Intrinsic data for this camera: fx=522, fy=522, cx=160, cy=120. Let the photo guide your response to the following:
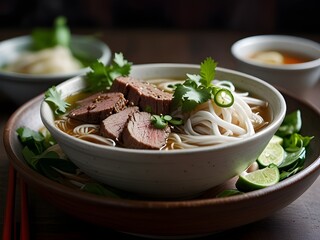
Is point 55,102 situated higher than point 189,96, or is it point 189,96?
point 189,96

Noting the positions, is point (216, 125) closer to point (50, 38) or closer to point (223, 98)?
point (223, 98)

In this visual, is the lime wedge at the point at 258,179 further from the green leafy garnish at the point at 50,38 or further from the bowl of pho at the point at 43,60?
the green leafy garnish at the point at 50,38

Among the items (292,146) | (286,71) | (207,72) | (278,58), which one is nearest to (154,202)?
(207,72)

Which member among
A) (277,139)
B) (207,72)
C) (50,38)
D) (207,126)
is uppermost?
(207,72)

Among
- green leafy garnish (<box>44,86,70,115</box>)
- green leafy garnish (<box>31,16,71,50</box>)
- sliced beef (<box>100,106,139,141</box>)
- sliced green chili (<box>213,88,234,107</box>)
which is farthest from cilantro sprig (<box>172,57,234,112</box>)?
green leafy garnish (<box>31,16,71,50</box>)

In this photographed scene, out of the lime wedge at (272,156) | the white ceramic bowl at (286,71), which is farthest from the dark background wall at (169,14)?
the lime wedge at (272,156)

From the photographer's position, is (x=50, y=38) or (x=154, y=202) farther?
(x=50, y=38)

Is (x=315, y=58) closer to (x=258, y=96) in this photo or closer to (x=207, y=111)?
(x=258, y=96)

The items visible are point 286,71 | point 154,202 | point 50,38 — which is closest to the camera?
point 154,202
